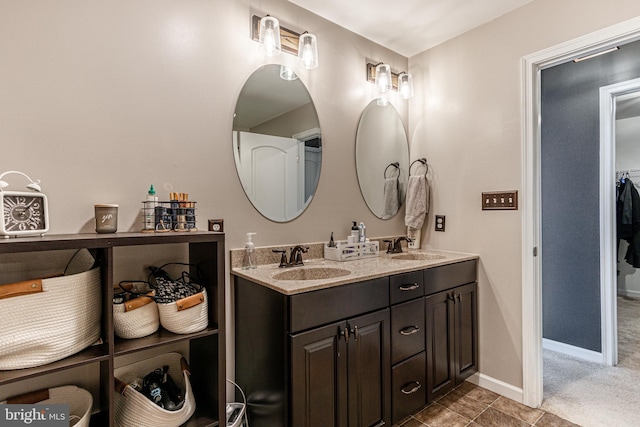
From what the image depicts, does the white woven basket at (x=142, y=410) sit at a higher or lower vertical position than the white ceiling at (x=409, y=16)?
lower

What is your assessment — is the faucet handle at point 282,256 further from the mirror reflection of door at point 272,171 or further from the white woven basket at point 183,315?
the white woven basket at point 183,315

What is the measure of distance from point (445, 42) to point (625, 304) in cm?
419

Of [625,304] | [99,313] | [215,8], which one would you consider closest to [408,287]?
[99,313]

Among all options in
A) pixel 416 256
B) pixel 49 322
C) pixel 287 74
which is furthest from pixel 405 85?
pixel 49 322

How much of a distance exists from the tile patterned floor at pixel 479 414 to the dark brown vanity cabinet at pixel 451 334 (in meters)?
0.09

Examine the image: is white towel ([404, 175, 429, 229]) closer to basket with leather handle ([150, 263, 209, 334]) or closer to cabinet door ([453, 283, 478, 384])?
cabinet door ([453, 283, 478, 384])

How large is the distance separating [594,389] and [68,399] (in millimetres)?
2954

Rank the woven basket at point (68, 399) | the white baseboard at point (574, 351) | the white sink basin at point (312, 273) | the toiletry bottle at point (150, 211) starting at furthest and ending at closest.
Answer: the white baseboard at point (574, 351) < the white sink basin at point (312, 273) < the toiletry bottle at point (150, 211) < the woven basket at point (68, 399)

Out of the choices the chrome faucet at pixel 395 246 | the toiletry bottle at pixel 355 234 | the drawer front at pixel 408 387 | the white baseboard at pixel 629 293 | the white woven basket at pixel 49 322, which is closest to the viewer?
the white woven basket at pixel 49 322

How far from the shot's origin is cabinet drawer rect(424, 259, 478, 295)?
1914mm

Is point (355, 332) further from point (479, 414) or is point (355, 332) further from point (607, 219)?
point (607, 219)

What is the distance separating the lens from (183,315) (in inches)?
51.8

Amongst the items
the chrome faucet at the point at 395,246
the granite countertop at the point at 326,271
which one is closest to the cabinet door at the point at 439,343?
the granite countertop at the point at 326,271

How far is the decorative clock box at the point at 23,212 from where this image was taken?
107 cm
